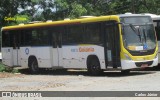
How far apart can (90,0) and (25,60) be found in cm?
2086

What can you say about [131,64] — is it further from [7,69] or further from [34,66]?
[7,69]

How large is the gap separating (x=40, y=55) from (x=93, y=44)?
5081 mm

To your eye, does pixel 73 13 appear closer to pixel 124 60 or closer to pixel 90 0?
pixel 90 0

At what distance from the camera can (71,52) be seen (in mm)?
24250

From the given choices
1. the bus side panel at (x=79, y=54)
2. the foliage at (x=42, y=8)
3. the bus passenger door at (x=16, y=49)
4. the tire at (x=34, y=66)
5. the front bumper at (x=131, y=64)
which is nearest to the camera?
the front bumper at (x=131, y=64)

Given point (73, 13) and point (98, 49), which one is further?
point (73, 13)

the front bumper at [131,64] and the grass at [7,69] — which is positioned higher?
the front bumper at [131,64]

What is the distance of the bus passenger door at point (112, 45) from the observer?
2150 centimetres

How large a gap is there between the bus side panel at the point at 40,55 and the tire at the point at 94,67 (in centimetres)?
340

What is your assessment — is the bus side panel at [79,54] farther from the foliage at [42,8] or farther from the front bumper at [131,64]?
the foliage at [42,8]

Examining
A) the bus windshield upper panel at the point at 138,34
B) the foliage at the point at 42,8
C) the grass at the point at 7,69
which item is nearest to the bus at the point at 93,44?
the bus windshield upper panel at the point at 138,34

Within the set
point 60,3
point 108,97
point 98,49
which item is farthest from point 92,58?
point 60,3

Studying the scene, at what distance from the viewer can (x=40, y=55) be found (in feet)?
87.6

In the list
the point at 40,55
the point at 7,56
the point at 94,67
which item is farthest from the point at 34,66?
the point at 94,67
